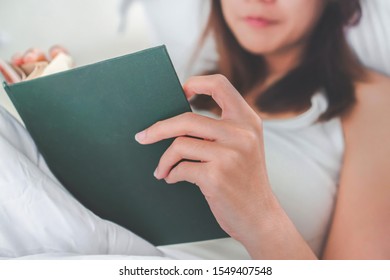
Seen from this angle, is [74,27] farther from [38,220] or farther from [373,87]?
[373,87]

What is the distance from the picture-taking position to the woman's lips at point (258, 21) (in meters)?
0.82

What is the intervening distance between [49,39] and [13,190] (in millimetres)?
378

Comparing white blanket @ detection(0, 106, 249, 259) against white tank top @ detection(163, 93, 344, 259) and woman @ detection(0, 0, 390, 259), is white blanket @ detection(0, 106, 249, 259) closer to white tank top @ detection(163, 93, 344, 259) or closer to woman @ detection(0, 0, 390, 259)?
woman @ detection(0, 0, 390, 259)

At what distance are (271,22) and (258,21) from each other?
0.02 meters

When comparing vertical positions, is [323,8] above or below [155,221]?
above

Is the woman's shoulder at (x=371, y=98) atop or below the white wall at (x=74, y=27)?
below

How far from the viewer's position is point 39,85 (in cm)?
66

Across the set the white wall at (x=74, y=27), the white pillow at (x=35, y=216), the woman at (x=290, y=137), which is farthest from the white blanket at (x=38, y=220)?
the white wall at (x=74, y=27)

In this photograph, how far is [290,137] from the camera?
812 millimetres

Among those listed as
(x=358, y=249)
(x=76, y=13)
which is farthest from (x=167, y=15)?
(x=358, y=249)

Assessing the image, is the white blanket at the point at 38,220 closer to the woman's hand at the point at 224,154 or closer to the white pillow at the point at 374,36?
the woman's hand at the point at 224,154

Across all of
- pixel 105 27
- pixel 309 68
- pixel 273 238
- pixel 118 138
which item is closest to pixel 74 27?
pixel 105 27

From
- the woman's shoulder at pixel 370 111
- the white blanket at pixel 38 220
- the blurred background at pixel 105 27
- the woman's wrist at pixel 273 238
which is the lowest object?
the woman's wrist at pixel 273 238

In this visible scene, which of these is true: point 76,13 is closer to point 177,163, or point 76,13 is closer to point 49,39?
point 49,39
